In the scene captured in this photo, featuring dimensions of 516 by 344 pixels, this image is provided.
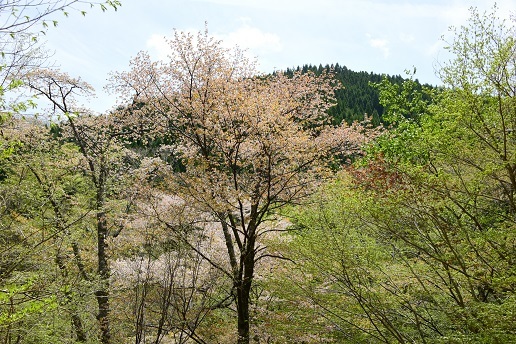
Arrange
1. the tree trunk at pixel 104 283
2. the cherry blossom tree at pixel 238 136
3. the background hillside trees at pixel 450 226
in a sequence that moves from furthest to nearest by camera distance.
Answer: the tree trunk at pixel 104 283
the cherry blossom tree at pixel 238 136
the background hillside trees at pixel 450 226

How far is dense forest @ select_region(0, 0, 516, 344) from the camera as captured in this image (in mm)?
5574

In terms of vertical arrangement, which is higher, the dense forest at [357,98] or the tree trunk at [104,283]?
the dense forest at [357,98]

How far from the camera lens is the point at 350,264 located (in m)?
6.74

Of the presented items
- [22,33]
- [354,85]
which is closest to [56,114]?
[22,33]

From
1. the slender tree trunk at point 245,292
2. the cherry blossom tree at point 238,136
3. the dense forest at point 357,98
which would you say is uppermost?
the dense forest at point 357,98

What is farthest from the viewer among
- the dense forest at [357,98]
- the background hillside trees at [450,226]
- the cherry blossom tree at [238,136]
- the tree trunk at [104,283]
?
the dense forest at [357,98]

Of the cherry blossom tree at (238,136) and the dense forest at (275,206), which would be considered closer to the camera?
the dense forest at (275,206)

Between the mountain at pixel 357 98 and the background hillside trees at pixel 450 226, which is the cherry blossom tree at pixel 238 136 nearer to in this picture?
the background hillside trees at pixel 450 226

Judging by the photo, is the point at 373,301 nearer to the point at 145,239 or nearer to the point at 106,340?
the point at 145,239

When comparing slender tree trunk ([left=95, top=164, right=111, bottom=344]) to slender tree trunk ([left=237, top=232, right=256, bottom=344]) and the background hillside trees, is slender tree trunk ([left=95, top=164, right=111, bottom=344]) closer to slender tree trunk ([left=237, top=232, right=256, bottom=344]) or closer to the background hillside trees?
slender tree trunk ([left=237, top=232, right=256, bottom=344])

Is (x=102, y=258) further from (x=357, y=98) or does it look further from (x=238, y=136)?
(x=357, y=98)

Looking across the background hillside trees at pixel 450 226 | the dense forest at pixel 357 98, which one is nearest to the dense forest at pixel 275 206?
the background hillside trees at pixel 450 226

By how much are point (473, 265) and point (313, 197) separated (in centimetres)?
373

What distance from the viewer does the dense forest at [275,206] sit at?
557 cm
